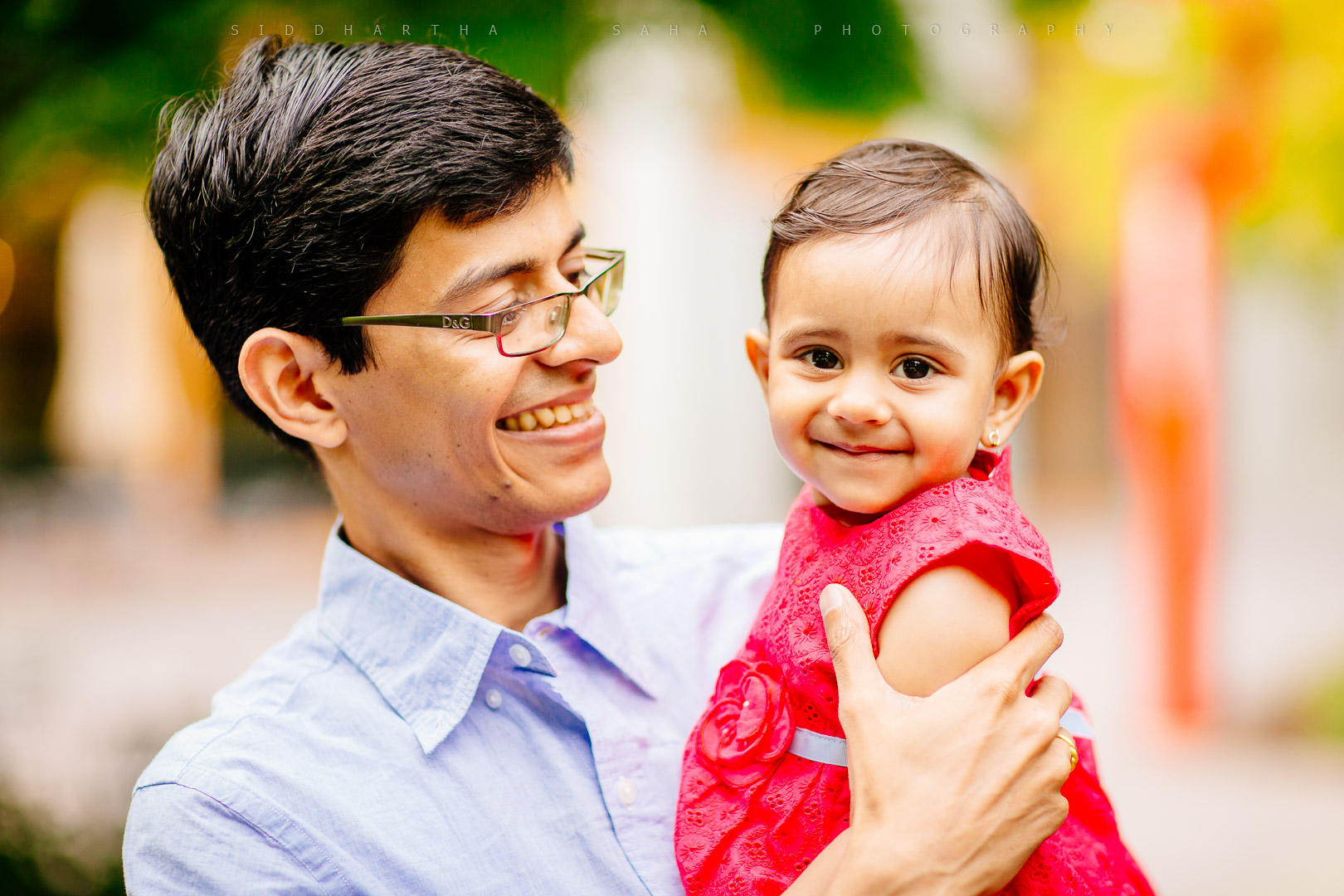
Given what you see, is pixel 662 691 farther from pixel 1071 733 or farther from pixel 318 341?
pixel 318 341

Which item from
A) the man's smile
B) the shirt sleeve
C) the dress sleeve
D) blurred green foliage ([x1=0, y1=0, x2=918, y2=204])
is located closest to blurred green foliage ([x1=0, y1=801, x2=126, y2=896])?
blurred green foliage ([x1=0, y1=0, x2=918, y2=204])

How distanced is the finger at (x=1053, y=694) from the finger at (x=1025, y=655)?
0.04 metres

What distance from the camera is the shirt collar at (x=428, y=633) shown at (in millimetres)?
1685

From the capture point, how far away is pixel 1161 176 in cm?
538

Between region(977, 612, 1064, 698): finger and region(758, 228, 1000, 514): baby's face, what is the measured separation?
A: 24 cm

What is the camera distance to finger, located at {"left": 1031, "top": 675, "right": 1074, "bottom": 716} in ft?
4.99

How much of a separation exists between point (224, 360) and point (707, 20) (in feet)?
5.74

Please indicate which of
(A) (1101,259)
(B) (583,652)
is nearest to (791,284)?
(B) (583,652)

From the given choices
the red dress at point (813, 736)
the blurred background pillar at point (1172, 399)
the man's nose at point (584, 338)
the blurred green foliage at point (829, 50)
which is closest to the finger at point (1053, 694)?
the red dress at point (813, 736)

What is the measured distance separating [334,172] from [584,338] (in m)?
0.48

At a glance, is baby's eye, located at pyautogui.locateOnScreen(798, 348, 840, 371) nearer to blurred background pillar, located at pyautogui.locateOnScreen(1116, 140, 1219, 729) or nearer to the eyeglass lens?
the eyeglass lens

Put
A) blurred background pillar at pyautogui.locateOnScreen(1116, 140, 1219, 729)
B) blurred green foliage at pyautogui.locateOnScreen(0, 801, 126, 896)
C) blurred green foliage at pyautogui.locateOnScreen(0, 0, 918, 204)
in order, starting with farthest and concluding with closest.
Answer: blurred background pillar at pyautogui.locateOnScreen(1116, 140, 1219, 729) < blurred green foliage at pyautogui.locateOnScreen(0, 801, 126, 896) < blurred green foliage at pyautogui.locateOnScreen(0, 0, 918, 204)

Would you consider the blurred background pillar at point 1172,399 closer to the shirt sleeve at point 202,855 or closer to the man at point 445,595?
the man at point 445,595

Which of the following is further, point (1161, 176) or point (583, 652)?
point (1161, 176)
